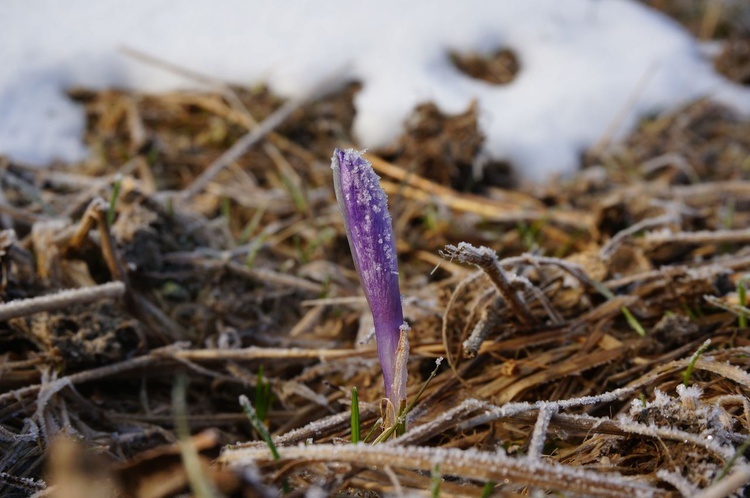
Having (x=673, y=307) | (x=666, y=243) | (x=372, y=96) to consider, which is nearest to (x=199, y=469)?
(x=673, y=307)

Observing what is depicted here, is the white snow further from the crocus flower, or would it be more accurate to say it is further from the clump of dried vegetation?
the crocus flower

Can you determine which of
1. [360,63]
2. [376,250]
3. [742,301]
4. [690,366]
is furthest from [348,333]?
[360,63]

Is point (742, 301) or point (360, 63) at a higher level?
point (360, 63)

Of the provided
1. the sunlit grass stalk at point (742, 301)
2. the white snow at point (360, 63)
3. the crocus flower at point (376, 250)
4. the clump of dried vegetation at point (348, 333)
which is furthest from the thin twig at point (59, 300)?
the sunlit grass stalk at point (742, 301)

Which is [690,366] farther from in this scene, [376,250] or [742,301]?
[376,250]

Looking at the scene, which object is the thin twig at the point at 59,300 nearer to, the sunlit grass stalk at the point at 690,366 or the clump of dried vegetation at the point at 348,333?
the clump of dried vegetation at the point at 348,333

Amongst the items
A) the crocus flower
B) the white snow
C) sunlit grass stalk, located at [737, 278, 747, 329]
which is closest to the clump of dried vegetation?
sunlit grass stalk, located at [737, 278, 747, 329]
